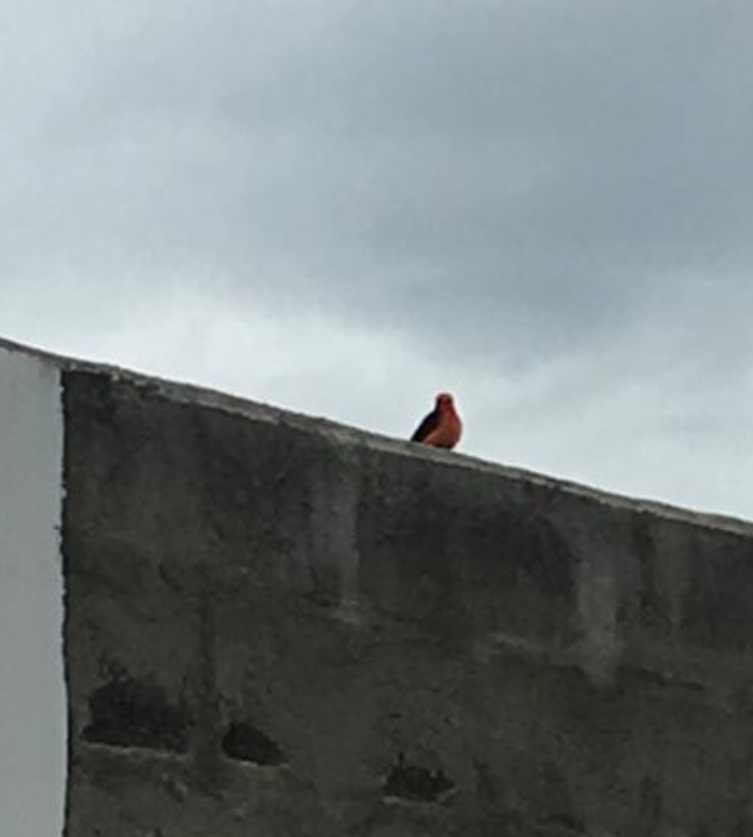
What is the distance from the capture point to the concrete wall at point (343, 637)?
4949 mm

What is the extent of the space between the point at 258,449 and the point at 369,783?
0.73m

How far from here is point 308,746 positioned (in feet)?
17.3

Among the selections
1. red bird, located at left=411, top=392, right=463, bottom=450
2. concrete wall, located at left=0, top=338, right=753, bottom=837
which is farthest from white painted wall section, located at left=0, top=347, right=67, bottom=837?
red bird, located at left=411, top=392, right=463, bottom=450

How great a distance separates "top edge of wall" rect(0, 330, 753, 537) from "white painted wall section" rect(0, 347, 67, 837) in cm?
10

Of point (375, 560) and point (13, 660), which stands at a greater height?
point (375, 560)

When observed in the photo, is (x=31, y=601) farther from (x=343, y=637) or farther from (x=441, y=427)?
(x=441, y=427)

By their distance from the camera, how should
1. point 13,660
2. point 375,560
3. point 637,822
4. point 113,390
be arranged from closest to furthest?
1. point 13,660
2. point 113,390
3. point 375,560
4. point 637,822

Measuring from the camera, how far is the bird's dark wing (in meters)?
6.46

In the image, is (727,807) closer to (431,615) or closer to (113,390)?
(431,615)

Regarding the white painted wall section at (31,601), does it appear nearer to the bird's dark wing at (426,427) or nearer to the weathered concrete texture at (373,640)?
the weathered concrete texture at (373,640)

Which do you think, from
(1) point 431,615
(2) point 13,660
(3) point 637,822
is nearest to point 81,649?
(2) point 13,660

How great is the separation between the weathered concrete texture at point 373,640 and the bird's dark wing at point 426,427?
631 mm

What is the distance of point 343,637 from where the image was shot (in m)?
5.38

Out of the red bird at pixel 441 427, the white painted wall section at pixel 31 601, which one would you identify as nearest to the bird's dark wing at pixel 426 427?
the red bird at pixel 441 427
